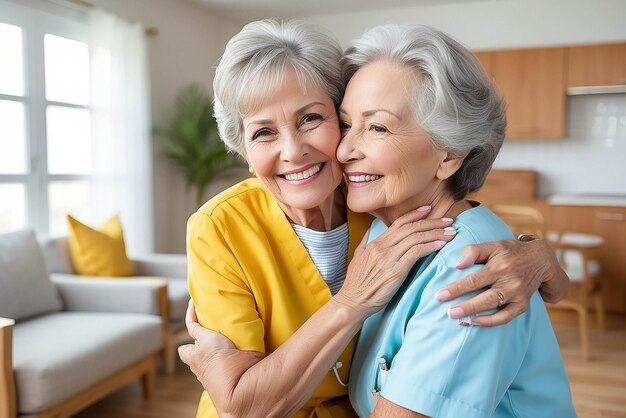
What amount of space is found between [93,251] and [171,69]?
2521mm

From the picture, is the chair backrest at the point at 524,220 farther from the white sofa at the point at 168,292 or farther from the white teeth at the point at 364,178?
the white teeth at the point at 364,178

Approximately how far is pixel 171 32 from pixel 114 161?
162 cm

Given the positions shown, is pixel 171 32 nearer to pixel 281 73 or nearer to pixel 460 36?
pixel 460 36

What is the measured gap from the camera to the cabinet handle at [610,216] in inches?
191

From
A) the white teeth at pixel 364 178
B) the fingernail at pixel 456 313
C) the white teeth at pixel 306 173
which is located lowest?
the fingernail at pixel 456 313

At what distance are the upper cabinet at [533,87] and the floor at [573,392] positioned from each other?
1.99 meters

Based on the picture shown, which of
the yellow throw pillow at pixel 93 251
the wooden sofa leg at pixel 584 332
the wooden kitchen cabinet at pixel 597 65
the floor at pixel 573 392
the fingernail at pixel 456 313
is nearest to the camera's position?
the fingernail at pixel 456 313

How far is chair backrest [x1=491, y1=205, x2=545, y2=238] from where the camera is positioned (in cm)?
407

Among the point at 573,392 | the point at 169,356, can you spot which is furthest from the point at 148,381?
the point at 573,392

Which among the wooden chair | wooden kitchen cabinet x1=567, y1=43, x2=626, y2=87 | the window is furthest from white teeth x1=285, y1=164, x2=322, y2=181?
wooden kitchen cabinet x1=567, y1=43, x2=626, y2=87

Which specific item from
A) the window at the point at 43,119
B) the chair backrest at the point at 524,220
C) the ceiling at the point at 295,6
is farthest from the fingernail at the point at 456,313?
the ceiling at the point at 295,6

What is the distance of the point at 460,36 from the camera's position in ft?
19.2

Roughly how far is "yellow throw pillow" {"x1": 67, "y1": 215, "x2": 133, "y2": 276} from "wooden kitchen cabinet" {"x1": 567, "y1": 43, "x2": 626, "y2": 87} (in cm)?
408

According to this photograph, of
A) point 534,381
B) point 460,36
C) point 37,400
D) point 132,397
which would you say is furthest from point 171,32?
point 534,381
